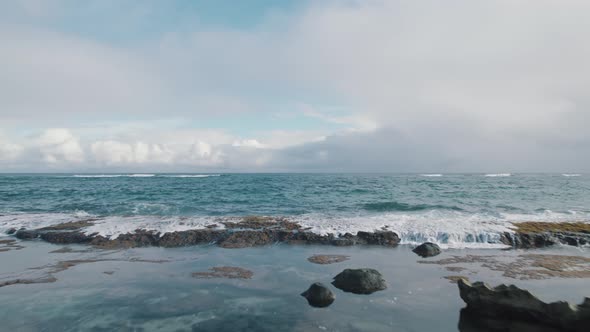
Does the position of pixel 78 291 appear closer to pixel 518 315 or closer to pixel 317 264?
pixel 317 264

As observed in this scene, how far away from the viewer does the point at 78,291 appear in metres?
11.9

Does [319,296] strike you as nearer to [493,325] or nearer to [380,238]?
[493,325]

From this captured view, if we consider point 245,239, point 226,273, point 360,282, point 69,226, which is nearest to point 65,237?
point 69,226

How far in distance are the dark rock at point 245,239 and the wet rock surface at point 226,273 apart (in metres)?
4.54

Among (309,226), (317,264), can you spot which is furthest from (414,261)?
(309,226)

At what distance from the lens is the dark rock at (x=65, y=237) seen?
20391mm

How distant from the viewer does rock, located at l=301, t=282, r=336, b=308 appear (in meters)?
10.6

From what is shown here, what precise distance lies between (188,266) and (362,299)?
27.0ft

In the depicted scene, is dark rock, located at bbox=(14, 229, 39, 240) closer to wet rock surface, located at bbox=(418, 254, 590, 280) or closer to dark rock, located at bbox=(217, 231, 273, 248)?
dark rock, located at bbox=(217, 231, 273, 248)

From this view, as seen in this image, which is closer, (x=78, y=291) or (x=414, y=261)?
(x=78, y=291)

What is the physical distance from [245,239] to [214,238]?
6.89 ft

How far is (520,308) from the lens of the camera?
8703 mm

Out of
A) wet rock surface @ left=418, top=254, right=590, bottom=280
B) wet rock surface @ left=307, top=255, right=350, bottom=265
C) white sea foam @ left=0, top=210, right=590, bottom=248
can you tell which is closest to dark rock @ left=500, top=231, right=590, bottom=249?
white sea foam @ left=0, top=210, right=590, bottom=248

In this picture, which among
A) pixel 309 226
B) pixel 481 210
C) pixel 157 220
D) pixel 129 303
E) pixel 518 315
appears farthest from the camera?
pixel 481 210
